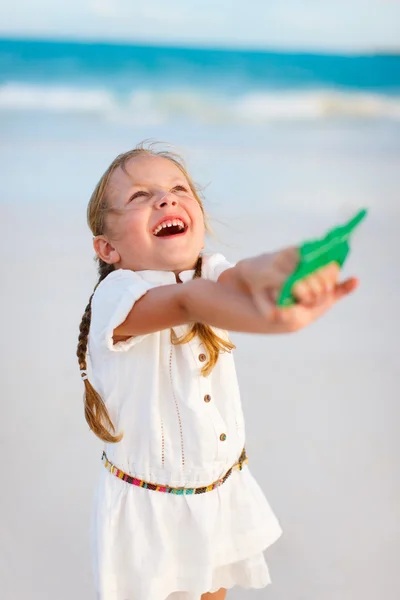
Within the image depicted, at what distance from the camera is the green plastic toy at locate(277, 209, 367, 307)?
0.69 metres

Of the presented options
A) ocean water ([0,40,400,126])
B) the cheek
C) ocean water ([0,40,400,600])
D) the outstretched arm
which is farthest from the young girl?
ocean water ([0,40,400,126])

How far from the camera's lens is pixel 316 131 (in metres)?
4.04

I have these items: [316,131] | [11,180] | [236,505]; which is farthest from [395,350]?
[316,131]

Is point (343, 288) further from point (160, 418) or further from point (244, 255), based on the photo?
point (244, 255)

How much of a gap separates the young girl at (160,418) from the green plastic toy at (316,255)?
283 mm

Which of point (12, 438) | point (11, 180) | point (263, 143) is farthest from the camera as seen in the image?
point (263, 143)

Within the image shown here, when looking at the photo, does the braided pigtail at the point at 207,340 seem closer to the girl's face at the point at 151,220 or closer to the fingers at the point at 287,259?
the girl's face at the point at 151,220

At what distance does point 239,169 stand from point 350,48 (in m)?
2.23

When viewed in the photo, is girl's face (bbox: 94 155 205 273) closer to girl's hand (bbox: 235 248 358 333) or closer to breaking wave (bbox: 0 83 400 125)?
girl's hand (bbox: 235 248 358 333)

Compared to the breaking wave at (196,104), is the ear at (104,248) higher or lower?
lower

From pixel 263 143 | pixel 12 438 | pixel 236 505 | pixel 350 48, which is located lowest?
pixel 236 505

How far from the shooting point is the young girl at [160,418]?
1035 millimetres

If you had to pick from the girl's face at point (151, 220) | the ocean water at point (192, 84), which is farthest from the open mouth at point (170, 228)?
the ocean water at point (192, 84)

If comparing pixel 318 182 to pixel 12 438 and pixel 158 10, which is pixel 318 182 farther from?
pixel 158 10
